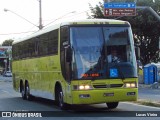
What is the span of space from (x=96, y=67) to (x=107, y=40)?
1.10 m

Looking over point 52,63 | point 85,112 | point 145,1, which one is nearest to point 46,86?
point 52,63

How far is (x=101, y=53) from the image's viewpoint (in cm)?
1550

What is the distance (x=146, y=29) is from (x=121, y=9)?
2006 cm

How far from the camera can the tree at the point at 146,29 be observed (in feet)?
155

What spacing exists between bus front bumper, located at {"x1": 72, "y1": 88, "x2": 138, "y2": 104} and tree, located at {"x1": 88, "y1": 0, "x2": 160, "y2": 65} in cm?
3157

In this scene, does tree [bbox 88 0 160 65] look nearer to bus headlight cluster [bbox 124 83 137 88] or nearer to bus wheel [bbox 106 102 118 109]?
bus wheel [bbox 106 102 118 109]

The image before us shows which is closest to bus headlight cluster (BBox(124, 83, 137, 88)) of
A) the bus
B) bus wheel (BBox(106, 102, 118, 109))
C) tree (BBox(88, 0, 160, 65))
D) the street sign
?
the bus

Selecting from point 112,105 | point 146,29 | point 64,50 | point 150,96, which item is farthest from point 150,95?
point 146,29

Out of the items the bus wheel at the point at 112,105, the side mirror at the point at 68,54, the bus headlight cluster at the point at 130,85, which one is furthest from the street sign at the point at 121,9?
the side mirror at the point at 68,54

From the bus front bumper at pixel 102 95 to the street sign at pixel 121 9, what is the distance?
13128 millimetres

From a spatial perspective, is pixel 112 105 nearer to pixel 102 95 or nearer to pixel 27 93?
pixel 102 95

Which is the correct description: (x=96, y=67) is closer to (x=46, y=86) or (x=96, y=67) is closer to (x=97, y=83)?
(x=97, y=83)

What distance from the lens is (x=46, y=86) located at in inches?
760

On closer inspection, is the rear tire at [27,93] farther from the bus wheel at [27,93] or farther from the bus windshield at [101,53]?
the bus windshield at [101,53]
